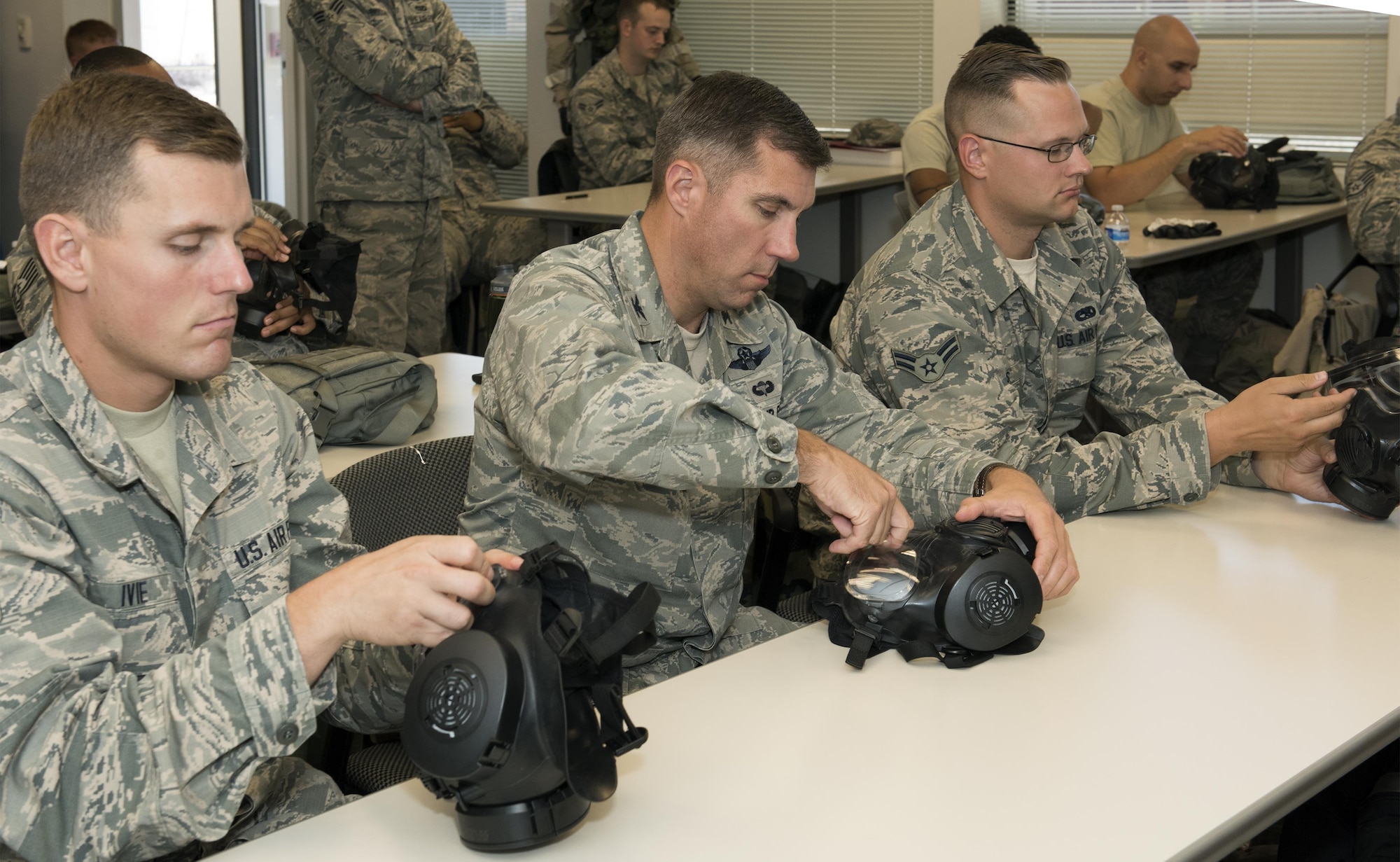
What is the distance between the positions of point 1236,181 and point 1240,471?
3.24 meters

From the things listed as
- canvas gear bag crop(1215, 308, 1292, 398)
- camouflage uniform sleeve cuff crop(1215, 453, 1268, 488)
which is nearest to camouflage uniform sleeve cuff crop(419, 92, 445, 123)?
canvas gear bag crop(1215, 308, 1292, 398)

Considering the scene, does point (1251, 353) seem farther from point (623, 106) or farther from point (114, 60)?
point (114, 60)

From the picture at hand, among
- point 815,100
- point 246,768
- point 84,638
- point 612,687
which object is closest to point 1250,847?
point 612,687

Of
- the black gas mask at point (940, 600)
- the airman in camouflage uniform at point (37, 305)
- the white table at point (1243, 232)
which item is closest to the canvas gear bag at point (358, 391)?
the airman in camouflage uniform at point (37, 305)

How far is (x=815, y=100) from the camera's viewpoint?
23.4 ft

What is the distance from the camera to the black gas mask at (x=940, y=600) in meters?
1.45

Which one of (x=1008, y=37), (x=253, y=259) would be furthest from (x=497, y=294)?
(x=1008, y=37)

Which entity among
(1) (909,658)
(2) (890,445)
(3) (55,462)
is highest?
(3) (55,462)

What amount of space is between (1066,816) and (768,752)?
28 cm

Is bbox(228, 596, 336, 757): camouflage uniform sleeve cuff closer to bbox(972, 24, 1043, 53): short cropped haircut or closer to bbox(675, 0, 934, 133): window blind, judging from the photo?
bbox(972, 24, 1043, 53): short cropped haircut

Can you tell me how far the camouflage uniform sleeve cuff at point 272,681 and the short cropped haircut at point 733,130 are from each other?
891mm

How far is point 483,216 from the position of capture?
6043 mm

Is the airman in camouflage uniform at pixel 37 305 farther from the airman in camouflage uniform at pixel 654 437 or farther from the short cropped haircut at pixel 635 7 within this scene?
the short cropped haircut at pixel 635 7

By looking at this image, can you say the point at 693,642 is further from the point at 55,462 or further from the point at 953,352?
the point at 55,462
